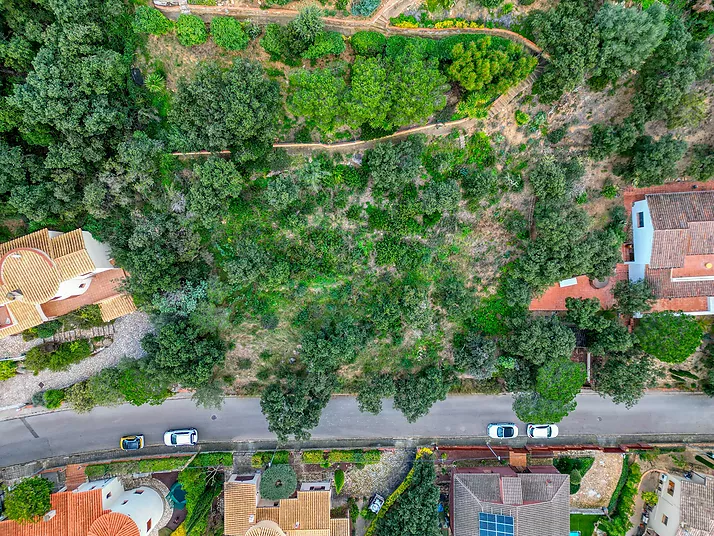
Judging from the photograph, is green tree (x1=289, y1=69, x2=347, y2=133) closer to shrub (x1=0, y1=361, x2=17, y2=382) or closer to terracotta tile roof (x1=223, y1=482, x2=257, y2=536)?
terracotta tile roof (x1=223, y1=482, x2=257, y2=536)

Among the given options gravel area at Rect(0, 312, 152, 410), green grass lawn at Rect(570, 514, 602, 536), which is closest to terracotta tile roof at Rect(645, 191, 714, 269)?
green grass lawn at Rect(570, 514, 602, 536)

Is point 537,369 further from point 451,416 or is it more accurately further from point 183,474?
point 183,474

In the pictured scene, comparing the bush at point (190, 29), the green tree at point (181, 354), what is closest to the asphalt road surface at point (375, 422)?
the green tree at point (181, 354)

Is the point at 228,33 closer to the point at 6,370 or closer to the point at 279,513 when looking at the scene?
the point at 6,370

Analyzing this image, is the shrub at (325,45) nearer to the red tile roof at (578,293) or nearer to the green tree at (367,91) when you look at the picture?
the green tree at (367,91)

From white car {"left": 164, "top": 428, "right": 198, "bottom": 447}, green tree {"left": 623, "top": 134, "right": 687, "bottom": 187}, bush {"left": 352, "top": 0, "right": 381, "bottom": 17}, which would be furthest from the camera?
white car {"left": 164, "top": 428, "right": 198, "bottom": 447}

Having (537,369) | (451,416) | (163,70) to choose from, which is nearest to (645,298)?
(537,369)

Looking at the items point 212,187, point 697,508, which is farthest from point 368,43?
point 697,508
